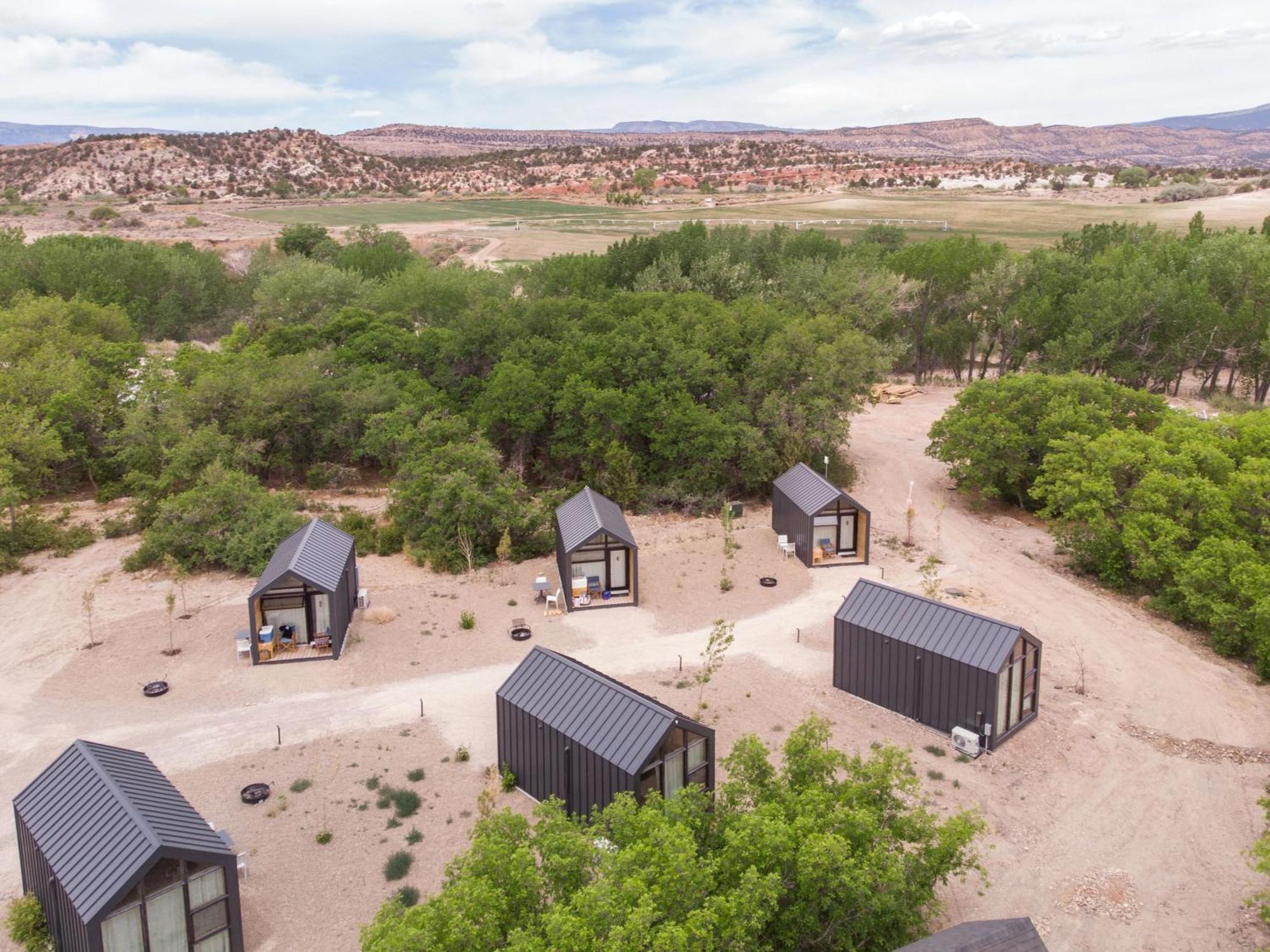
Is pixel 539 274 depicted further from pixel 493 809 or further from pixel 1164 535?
pixel 493 809

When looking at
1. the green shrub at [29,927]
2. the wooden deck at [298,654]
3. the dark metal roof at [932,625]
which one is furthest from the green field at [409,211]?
the green shrub at [29,927]

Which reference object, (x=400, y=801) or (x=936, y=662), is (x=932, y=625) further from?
(x=400, y=801)

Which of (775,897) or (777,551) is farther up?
(775,897)

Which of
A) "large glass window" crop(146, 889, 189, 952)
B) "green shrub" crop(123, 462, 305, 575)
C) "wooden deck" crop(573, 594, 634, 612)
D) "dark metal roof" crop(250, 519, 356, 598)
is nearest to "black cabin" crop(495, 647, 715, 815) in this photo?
"large glass window" crop(146, 889, 189, 952)

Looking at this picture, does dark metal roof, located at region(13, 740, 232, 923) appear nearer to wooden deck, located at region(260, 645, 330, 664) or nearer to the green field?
wooden deck, located at region(260, 645, 330, 664)

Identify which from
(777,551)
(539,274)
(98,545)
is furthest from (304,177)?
(777,551)

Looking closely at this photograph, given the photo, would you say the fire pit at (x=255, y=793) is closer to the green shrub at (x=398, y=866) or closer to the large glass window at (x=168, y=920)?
the green shrub at (x=398, y=866)
